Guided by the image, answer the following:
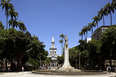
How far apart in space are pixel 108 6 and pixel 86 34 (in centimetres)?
2616

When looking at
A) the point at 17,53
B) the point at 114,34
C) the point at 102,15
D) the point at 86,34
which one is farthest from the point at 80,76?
the point at 86,34

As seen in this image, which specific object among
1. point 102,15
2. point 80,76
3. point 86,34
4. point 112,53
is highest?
point 102,15

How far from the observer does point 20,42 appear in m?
49.2

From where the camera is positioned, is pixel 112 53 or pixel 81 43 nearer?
pixel 112 53

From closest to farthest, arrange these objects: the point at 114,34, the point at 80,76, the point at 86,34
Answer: the point at 80,76
the point at 114,34
the point at 86,34

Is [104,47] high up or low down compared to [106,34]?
down

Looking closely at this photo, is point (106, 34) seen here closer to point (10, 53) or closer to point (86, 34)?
point (10, 53)

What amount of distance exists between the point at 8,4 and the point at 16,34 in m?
17.8

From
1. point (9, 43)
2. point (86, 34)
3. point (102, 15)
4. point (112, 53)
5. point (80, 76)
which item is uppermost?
point (102, 15)

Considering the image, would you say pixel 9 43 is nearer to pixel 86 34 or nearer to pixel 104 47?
pixel 104 47

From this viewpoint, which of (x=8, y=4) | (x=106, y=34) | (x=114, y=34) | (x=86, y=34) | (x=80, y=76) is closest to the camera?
(x=80, y=76)

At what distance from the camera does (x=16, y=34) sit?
48.0 metres

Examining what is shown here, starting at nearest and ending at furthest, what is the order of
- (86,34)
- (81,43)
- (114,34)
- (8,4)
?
(114,34) → (8,4) → (81,43) → (86,34)

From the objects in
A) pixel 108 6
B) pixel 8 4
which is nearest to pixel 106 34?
pixel 108 6
